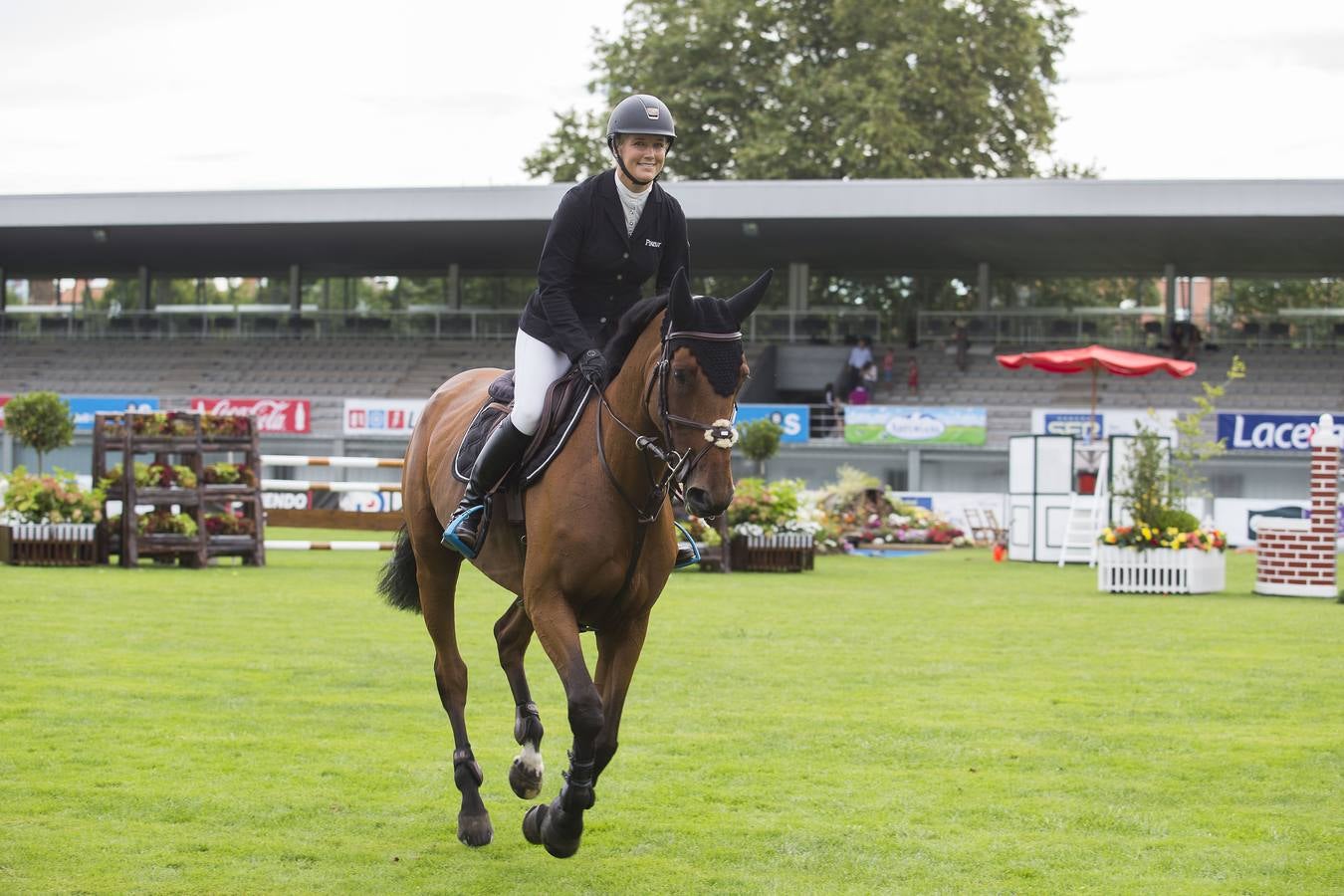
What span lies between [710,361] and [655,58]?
146 feet

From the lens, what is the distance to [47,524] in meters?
18.7

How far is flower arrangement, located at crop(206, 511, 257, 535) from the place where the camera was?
19547 mm

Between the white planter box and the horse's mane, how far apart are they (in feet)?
45.1

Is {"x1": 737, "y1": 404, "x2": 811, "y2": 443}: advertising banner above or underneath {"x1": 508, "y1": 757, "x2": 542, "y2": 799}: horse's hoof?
above

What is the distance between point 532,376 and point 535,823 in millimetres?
1768

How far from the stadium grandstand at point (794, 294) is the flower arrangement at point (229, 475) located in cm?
1748

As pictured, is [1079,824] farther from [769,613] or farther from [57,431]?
[57,431]

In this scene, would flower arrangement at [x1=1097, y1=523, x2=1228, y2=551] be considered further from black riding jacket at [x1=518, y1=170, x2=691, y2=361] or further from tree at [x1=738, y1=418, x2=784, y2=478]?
black riding jacket at [x1=518, y1=170, x2=691, y2=361]

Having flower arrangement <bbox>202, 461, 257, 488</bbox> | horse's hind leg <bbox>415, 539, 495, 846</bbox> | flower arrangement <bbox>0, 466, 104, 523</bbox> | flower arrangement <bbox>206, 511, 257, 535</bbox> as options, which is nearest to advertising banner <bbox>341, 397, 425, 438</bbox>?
flower arrangement <bbox>206, 511, 257, 535</bbox>

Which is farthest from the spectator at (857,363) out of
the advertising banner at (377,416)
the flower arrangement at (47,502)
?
the flower arrangement at (47,502)

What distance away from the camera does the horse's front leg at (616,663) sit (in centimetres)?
599

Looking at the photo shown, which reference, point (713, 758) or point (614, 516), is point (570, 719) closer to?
point (614, 516)

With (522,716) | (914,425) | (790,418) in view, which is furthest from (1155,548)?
(790,418)

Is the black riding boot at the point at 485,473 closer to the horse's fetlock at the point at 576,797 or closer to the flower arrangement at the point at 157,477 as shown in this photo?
the horse's fetlock at the point at 576,797
